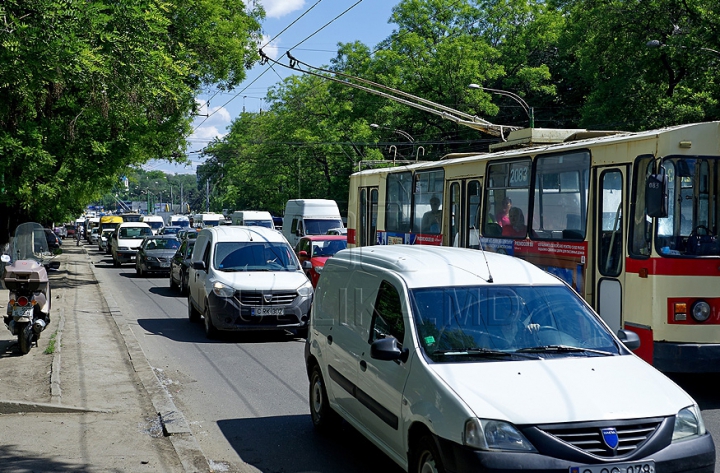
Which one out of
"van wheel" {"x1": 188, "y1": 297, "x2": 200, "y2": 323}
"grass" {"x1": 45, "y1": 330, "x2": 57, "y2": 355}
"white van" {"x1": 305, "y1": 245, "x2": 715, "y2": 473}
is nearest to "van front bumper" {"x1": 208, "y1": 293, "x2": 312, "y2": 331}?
"grass" {"x1": 45, "y1": 330, "x2": 57, "y2": 355}

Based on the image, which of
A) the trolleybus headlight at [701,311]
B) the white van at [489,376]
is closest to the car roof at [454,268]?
the white van at [489,376]

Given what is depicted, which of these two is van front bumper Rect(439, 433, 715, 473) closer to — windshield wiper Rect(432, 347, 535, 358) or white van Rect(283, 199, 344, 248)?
windshield wiper Rect(432, 347, 535, 358)

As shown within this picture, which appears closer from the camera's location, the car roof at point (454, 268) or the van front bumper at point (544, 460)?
the van front bumper at point (544, 460)

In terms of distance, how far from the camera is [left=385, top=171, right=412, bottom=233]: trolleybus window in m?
17.2

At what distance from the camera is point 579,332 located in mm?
5934

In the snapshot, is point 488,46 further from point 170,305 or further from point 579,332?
point 579,332

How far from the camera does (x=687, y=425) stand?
4.98 m

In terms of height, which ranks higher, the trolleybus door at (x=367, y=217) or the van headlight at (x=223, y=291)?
the trolleybus door at (x=367, y=217)

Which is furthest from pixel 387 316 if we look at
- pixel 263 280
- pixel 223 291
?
pixel 263 280

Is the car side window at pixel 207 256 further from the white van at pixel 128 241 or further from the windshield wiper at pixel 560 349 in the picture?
the white van at pixel 128 241

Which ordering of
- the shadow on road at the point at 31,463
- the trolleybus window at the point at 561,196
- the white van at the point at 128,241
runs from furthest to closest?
the white van at the point at 128,241 < the trolleybus window at the point at 561,196 < the shadow on road at the point at 31,463

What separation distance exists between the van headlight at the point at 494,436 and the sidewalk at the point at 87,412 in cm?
260

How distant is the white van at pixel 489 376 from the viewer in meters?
4.69

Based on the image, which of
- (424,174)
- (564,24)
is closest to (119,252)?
(424,174)
